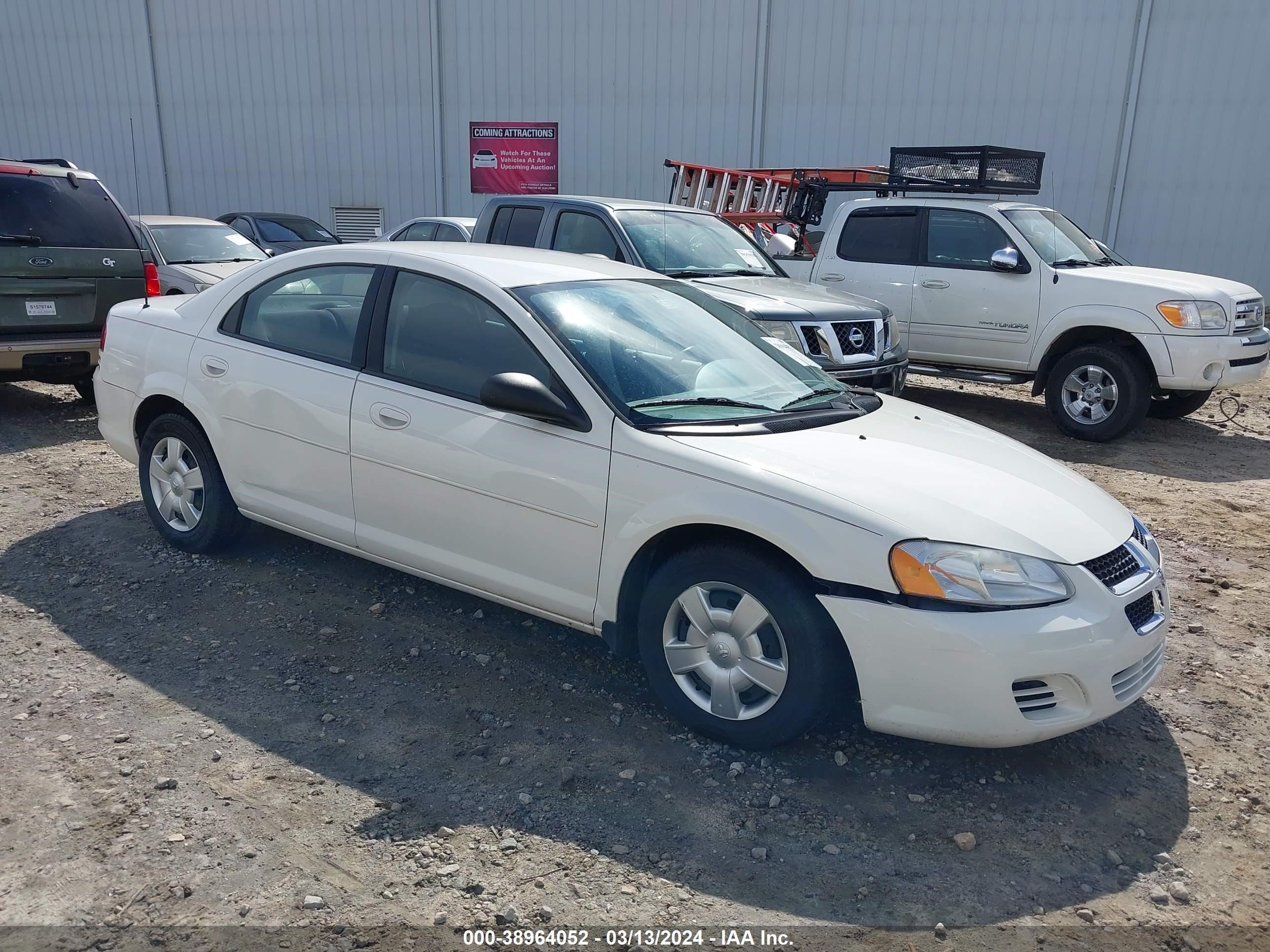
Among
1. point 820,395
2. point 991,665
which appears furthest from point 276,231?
point 991,665

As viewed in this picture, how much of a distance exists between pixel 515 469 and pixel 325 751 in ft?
3.85

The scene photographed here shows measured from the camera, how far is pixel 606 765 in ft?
11.2

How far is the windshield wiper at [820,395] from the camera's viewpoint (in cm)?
396

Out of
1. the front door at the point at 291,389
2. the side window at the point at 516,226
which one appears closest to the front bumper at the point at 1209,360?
the side window at the point at 516,226

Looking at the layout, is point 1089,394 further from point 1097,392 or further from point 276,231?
point 276,231

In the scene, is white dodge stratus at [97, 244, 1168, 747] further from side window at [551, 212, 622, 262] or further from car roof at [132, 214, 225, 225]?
car roof at [132, 214, 225, 225]

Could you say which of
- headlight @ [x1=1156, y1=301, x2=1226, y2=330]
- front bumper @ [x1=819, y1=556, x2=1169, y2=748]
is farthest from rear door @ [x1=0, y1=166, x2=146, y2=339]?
headlight @ [x1=1156, y1=301, x2=1226, y2=330]

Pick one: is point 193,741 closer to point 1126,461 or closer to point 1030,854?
point 1030,854

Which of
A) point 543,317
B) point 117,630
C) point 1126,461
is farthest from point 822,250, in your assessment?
point 117,630

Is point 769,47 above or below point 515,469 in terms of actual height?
above

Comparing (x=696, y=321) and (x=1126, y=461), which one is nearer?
(x=696, y=321)

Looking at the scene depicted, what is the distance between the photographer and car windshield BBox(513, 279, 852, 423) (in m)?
3.72

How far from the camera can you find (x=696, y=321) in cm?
434

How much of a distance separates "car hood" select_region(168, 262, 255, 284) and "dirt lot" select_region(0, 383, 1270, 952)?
6.33 meters
